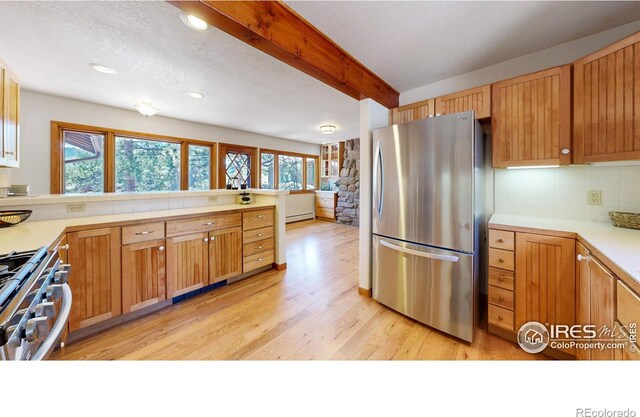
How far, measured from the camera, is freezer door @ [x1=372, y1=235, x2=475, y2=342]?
1.67 m

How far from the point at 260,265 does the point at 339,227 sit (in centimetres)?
333

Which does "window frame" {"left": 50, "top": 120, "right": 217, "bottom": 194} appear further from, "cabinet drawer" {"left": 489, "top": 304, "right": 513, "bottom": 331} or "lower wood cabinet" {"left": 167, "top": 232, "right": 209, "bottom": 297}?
"cabinet drawer" {"left": 489, "top": 304, "right": 513, "bottom": 331}

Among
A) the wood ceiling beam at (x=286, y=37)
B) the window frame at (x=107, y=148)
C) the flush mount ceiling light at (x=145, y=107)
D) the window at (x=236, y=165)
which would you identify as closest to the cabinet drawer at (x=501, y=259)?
the wood ceiling beam at (x=286, y=37)

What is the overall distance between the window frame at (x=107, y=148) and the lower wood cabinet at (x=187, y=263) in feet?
8.47

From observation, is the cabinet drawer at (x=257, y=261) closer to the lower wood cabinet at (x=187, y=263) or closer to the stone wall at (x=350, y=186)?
the lower wood cabinet at (x=187, y=263)

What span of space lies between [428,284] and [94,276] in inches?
103

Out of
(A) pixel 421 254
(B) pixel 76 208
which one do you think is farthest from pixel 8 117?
(A) pixel 421 254

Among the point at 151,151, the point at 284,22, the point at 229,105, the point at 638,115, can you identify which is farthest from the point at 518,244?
the point at 151,151

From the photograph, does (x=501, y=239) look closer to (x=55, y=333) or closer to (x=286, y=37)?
(x=286, y=37)

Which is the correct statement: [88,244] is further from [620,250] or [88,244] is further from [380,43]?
[620,250]

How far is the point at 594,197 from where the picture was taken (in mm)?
1739

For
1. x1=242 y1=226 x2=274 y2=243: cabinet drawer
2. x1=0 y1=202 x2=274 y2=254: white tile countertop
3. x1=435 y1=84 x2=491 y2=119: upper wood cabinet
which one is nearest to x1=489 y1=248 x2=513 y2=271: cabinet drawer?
x1=435 y1=84 x2=491 y2=119: upper wood cabinet

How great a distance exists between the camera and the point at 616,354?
38.3 inches

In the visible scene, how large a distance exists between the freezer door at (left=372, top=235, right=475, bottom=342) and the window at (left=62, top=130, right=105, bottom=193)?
441 centimetres
